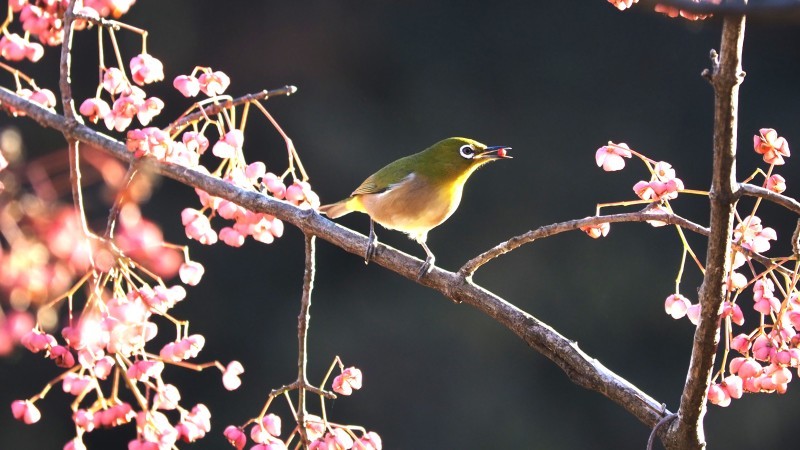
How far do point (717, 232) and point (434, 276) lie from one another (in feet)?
1.61

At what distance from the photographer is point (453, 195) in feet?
7.22

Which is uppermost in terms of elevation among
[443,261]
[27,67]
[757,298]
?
[757,298]

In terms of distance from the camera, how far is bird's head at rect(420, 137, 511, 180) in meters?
2.16

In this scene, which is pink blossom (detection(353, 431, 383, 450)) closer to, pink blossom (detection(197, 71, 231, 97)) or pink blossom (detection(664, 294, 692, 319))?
pink blossom (detection(664, 294, 692, 319))

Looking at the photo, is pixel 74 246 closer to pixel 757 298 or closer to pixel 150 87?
pixel 757 298

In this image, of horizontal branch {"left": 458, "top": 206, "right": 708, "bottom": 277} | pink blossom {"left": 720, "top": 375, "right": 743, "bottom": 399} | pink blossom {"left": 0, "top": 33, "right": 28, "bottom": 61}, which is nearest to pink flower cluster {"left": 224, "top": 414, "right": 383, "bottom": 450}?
horizontal branch {"left": 458, "top": 206, "right": 708, "bottom": 277}

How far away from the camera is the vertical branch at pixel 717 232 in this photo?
1009mm

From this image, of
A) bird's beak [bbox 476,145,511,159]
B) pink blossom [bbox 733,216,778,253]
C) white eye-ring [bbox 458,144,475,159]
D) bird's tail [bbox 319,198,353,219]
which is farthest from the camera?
bird's tail [bbox 319,198,353,219]

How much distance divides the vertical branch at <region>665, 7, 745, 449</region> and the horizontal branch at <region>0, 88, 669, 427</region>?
0.18 feet

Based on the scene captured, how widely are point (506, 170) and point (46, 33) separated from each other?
2.87 metres

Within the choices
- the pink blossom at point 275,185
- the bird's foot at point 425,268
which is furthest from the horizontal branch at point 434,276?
the pink blossom at point 275,185

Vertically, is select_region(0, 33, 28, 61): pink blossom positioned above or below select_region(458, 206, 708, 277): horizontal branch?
below

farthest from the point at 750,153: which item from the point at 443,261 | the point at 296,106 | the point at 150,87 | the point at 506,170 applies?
the point at 150,87

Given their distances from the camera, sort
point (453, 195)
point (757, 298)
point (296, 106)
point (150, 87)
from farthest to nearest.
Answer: point (296, 106)
point (150, 87)
point (453, 195)
point (757, 298)
